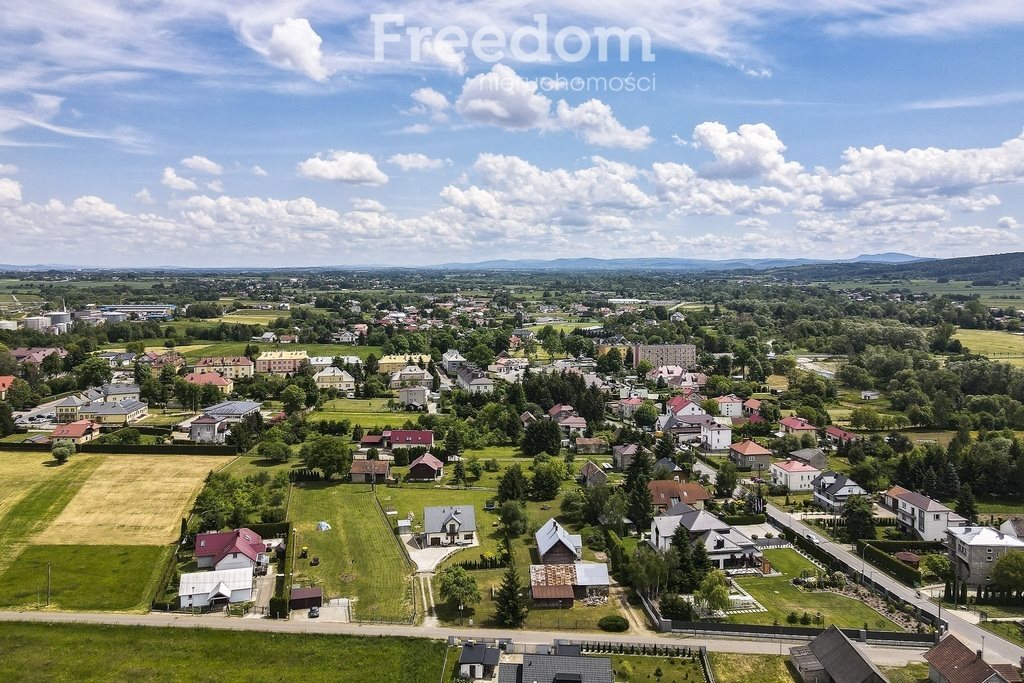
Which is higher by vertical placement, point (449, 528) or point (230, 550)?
point (230, 550)

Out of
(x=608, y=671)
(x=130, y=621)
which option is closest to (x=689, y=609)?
(x=608, y=671)

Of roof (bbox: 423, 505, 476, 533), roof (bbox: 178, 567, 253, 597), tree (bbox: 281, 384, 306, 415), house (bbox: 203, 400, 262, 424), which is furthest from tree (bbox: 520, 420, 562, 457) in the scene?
roof (bbox: 178, 567, 253, 597)

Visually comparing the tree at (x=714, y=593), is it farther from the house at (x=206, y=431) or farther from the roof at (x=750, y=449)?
the house at (x=206, y=431)

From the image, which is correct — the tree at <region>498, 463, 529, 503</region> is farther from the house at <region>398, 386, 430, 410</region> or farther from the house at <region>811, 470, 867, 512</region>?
the house at <region>398, 386, 430, 410</region>

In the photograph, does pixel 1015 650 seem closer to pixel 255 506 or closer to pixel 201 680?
pixel 201 680

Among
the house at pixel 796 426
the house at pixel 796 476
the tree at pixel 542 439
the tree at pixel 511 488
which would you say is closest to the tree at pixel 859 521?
the house at pixel 796 476

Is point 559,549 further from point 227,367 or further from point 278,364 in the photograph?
point 278,364

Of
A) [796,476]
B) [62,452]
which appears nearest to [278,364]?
[62,452]
